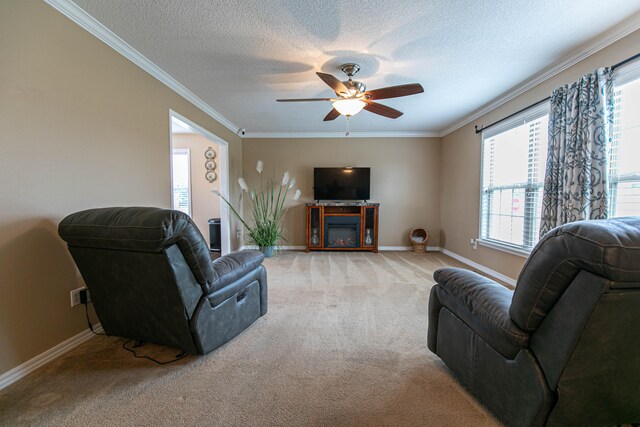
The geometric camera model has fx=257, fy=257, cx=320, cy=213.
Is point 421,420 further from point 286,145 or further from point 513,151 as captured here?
point 286,145

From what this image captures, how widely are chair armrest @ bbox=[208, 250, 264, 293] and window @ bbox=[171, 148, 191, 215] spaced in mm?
4091

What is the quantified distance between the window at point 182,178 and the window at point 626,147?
621 cm

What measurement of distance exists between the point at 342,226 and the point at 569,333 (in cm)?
439

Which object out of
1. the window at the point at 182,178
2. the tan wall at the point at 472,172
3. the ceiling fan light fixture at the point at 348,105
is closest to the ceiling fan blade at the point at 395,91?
the ceiling fan light fixture at the point at 348,105

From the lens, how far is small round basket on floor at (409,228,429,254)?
513 centimetres

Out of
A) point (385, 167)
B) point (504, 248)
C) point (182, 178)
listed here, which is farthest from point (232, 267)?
point (182, 178)

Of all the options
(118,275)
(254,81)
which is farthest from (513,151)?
(118,275)

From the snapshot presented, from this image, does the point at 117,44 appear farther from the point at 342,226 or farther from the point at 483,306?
the point at 342,226

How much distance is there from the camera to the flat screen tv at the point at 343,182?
5.28 meters

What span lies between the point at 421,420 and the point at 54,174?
8.79 feet

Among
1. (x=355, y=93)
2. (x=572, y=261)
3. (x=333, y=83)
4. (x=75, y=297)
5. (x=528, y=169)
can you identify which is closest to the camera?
(x=572, y=261)

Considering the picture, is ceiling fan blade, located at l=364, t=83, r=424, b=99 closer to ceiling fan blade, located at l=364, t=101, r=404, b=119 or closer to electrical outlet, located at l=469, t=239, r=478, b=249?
ceiling fan blade, located at l=364, t=101, r=404, b=119

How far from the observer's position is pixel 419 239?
17.4 feet

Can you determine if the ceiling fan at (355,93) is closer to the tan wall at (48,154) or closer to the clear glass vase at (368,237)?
the tan wall at (48,154)
